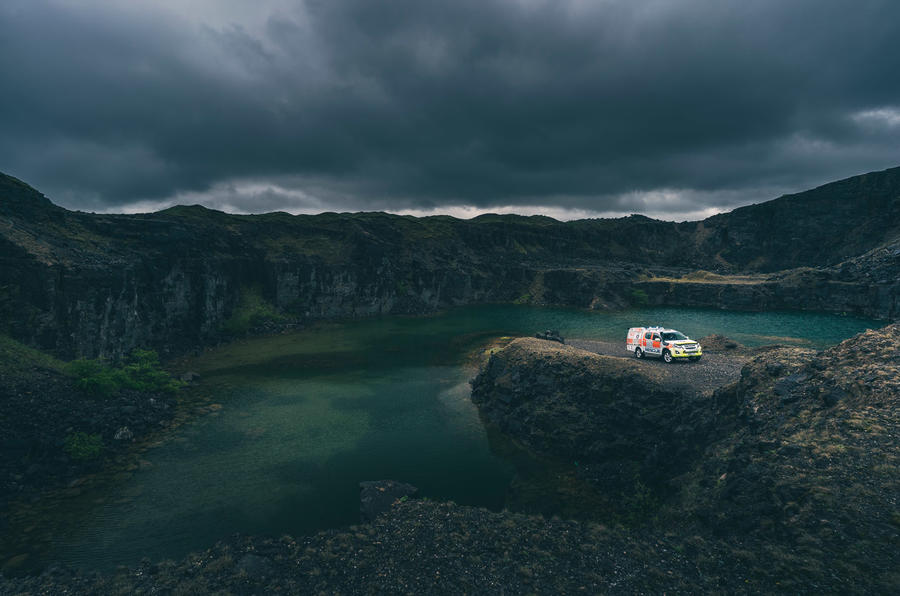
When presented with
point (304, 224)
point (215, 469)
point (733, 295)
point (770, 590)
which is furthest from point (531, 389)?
point (304, 224)

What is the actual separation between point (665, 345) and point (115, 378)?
2034 inches

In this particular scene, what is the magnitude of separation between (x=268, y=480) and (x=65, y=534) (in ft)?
32.8

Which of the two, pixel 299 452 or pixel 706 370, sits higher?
pixel 706 370

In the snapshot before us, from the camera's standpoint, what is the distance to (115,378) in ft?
119

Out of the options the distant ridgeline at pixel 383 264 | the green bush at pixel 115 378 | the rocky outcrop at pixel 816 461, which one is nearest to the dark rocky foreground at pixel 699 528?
the rocky outcrop at pixel 816 461

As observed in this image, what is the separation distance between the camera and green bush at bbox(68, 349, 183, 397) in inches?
1259

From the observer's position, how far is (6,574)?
1719cm

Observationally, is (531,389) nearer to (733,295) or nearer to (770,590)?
(770,590)

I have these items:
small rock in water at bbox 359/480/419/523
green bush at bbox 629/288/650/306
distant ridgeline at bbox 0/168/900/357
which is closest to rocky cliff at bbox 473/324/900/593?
small rock in water at bbox 359/480/419/523

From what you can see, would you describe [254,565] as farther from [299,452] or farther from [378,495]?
[299,452]

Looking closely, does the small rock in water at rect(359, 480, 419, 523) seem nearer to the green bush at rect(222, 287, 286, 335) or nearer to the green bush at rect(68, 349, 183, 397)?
the green bush at rect(68, 349, 183, 397)

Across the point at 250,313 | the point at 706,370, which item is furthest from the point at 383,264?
the point at 706,370

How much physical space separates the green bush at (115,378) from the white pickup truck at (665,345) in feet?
156

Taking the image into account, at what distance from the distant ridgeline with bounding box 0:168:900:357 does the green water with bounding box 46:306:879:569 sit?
14.0 meters
